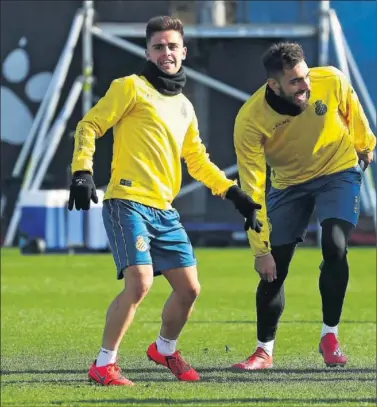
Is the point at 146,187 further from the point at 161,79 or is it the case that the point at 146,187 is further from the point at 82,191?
the point at 161,79

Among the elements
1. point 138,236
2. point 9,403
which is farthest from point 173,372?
point 9,403

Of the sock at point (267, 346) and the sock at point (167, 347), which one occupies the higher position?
the sock at point (167, 347)

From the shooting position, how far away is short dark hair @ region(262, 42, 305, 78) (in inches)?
261

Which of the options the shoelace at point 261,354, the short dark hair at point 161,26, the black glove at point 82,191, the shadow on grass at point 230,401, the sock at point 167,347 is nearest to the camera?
the shadow on grass at point 230,401

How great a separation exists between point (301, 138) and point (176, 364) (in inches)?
58.0

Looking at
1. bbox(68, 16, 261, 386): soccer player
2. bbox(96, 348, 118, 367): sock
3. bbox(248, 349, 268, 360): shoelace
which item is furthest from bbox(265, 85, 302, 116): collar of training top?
bbox(96, 348, 118, 367): sock

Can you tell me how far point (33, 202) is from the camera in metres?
18.4

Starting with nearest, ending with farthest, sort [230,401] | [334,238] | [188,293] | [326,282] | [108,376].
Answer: [230,401]
[108,376]
[188,293]
[334,238]
[326,282]

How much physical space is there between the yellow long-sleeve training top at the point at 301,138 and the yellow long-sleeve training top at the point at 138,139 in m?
0.49

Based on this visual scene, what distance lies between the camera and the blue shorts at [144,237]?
620cm

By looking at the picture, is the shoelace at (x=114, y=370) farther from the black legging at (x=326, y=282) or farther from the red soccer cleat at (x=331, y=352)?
the red soccer cleat at (x=331, y=352)

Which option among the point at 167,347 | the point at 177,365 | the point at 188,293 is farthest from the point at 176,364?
the point at 188,293

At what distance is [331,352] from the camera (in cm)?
690

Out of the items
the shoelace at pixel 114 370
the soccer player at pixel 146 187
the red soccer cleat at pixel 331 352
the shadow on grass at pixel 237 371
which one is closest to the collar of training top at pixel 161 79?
the soccer player at pixel 146 187
